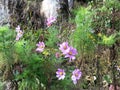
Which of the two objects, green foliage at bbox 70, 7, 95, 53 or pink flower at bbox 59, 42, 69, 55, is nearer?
pink flower at bbox 59, 42, 69, 55

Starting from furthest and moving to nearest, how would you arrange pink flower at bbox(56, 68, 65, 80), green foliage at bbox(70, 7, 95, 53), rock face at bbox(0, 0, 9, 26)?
rock face at bbox(0, 0, 9, 26), green foliage at bbox(70, 7, 95, 53), pink flower at bbox(56, 68, 65, 80)

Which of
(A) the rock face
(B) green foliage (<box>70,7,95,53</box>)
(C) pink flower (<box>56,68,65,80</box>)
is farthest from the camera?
(A) the rock face

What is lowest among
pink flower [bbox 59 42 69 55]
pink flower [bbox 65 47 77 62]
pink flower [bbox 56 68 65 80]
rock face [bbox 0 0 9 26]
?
rock face [bbox 0 0 9 26]

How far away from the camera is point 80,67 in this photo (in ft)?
11.0

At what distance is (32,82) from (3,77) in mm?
230

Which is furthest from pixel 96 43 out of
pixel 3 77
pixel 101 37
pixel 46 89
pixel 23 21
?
pixel 23 21

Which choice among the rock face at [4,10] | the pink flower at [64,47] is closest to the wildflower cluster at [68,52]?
the pink flower at [64,47]

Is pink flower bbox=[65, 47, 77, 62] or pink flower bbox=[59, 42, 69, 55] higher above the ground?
pink flower bbox=[59, 42, 69, 55]

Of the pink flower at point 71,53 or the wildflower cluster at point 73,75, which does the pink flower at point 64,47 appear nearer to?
the pink flower at point 71,53

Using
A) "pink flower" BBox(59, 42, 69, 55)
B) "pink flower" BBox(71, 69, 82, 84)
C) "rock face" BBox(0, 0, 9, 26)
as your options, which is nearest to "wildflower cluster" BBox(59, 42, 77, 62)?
"pink flower" BBox(59, 42, 69, 55)

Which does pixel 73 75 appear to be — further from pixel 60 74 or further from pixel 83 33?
pixel 83 33

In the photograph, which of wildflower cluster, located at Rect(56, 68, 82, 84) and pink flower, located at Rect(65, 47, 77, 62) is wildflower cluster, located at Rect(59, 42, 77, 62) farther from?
wildflower cluster, located at Rect(56, 68, 82, 84)

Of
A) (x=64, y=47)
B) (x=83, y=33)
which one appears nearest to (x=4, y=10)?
(x=83, y=33)

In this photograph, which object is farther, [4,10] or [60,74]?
[4,10]
